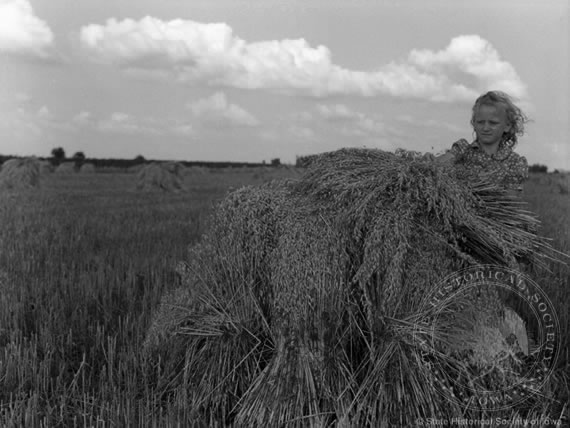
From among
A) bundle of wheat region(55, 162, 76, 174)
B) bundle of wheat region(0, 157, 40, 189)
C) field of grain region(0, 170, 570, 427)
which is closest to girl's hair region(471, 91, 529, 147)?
field of grain region(0, 170, 570, 427)

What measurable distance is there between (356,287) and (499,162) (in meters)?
1.50

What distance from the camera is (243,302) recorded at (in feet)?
11.9

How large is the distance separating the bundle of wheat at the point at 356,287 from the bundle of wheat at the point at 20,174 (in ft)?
67.4

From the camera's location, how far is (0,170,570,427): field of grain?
12.2 ft

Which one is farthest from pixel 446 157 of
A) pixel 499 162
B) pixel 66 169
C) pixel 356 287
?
pixel 66 169

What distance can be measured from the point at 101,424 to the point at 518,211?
2.88 metres

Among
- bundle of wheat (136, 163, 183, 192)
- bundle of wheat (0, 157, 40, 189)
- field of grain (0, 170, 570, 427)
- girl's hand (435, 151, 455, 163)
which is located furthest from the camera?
bundle of wheat (136, 163, 183, 192)

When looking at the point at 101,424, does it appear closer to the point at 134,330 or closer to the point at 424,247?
the point at 134,330

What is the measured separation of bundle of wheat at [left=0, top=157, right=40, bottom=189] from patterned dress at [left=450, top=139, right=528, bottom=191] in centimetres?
2075

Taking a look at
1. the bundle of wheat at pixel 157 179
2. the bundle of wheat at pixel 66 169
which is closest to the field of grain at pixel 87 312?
the bundle of wheat at pixel 157 179

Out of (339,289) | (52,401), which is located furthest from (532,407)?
(52,401)

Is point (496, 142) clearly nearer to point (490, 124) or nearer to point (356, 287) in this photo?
point (490, 124)

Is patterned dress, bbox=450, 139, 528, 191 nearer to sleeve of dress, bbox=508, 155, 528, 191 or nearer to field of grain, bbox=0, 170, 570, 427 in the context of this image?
sleeve of dress, bbox=508, 155, 528, 191

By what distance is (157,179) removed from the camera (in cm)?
2411
